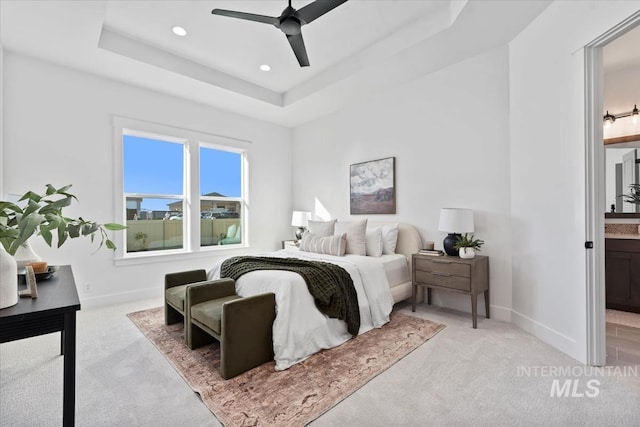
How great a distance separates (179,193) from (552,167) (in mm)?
4650

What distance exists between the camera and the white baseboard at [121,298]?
3.77 meters

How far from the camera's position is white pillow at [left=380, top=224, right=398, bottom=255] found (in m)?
3.98

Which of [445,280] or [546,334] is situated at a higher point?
[445,280]

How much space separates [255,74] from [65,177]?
2716mm

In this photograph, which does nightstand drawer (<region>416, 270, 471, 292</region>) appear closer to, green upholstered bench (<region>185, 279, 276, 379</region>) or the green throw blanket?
the green throw blanket

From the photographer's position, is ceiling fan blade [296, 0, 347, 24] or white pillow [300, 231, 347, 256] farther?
white pillow [300, 231, 347, 256]

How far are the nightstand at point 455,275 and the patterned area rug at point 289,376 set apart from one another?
473 mm

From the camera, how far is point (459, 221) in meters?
3.28

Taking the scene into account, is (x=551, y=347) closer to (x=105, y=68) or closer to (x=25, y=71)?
(x=105, y=68)

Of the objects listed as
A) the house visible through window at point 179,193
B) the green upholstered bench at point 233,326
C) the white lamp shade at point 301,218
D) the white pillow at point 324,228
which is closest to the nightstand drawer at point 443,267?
the white pillow at point 324,228

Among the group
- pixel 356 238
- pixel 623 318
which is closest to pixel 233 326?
pixel 356 238

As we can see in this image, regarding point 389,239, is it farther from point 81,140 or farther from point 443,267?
point 81,140

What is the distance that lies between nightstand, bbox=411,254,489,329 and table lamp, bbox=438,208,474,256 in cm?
15

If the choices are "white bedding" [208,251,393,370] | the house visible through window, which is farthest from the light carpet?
the house visible through window
